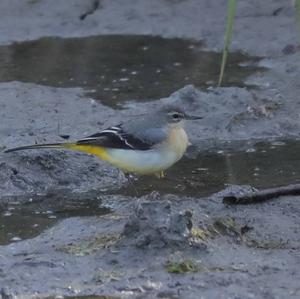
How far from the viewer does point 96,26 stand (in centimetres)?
1352

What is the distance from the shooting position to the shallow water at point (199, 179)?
26.9 feet

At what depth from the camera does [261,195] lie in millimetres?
8125

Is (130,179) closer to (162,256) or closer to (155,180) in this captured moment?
(155,180)

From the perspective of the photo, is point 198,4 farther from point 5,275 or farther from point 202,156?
point 5,275

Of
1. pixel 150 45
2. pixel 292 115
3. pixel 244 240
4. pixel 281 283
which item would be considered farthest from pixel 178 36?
pixel 281 283

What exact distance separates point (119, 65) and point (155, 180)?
10.8 feet

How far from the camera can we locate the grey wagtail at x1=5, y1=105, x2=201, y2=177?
8.62 meters

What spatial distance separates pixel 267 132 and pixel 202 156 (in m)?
→ 0.85

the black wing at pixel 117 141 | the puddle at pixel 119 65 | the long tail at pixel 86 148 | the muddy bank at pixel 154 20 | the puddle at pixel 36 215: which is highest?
the black wing at pixel 117 141

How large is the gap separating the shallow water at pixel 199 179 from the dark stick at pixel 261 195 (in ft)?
1.72

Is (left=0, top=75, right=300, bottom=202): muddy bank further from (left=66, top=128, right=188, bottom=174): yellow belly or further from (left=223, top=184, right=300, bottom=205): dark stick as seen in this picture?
(left=223, top=184, right=300, bottom=205): dark stick

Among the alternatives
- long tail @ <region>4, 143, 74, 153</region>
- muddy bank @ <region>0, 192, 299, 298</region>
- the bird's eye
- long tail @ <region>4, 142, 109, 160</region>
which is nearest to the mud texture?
muddy bank @ <region>0, 192, 299, 298</region>

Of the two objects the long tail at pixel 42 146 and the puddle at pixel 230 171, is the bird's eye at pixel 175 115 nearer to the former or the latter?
the puddle at pixel 230 171

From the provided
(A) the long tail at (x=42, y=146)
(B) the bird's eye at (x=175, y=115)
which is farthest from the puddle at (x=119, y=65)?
(A) the long tail at (x=42, y=146)
